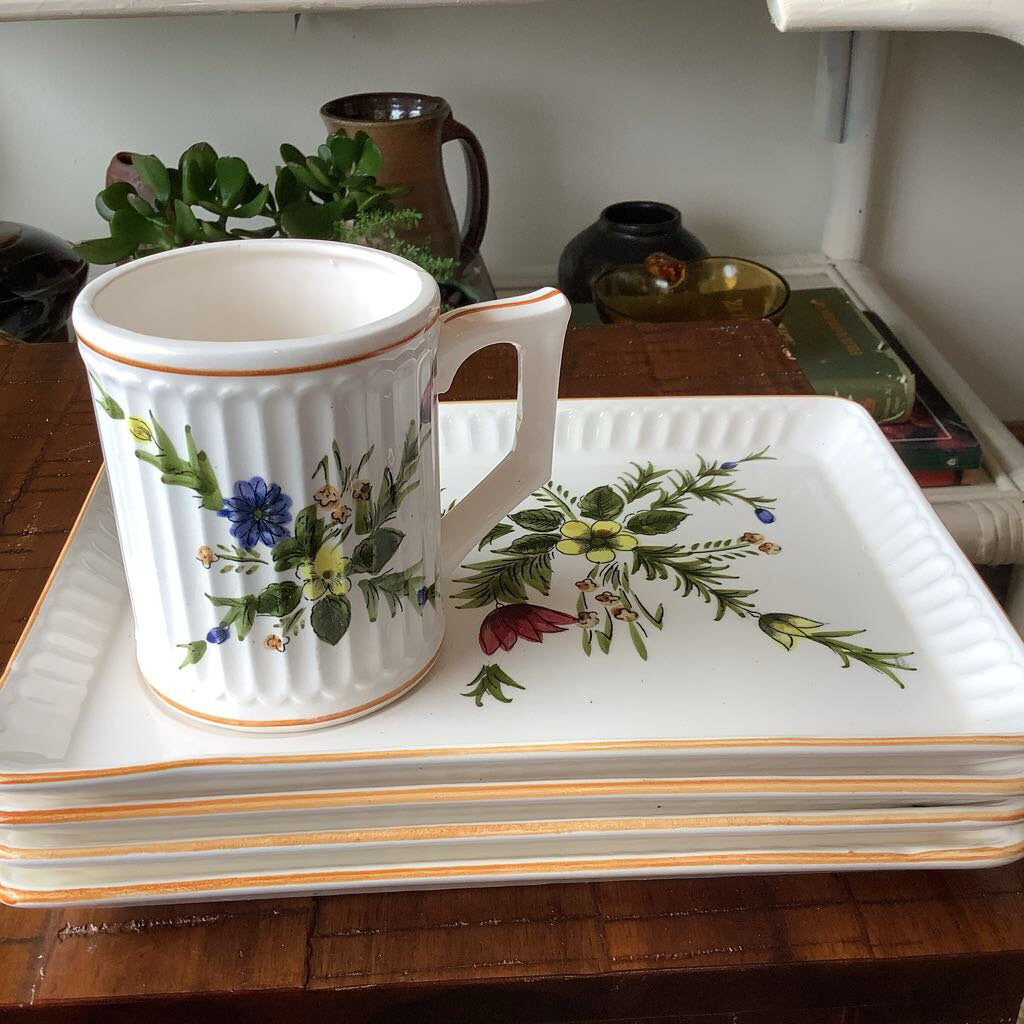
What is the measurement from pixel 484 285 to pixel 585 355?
249 millimetres

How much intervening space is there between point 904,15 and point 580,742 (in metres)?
0.39

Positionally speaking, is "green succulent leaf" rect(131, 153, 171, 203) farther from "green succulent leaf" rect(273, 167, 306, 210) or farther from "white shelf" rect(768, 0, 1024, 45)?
"white shelf" rect(768, 0, 1024, 45)

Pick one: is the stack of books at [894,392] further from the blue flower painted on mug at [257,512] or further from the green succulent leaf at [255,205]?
the blue flower painted on mug at [257,512]

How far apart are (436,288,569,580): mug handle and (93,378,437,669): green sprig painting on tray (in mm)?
32

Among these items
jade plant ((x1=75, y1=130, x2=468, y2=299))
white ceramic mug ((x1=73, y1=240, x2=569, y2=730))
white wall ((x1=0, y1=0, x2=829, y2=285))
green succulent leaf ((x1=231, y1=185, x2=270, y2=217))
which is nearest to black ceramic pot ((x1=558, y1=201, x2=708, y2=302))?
white wall ((x1=0, y1=0, x2=829, y2=285))

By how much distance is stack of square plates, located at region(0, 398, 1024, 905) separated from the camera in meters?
0.27

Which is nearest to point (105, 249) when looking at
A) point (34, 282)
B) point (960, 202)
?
point (34, 282)

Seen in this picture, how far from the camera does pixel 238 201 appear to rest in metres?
0.57

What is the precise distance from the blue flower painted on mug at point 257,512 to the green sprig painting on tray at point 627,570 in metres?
0.08

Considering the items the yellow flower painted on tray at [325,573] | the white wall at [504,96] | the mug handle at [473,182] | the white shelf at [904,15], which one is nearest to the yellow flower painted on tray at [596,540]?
the yellow flower painted on tray at [325,573]

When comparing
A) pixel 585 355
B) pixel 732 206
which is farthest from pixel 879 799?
pixel 732 206

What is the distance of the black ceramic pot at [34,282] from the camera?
2.45 ft

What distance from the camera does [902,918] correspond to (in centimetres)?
29

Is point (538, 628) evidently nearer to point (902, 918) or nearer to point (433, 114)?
point (902, 918)
